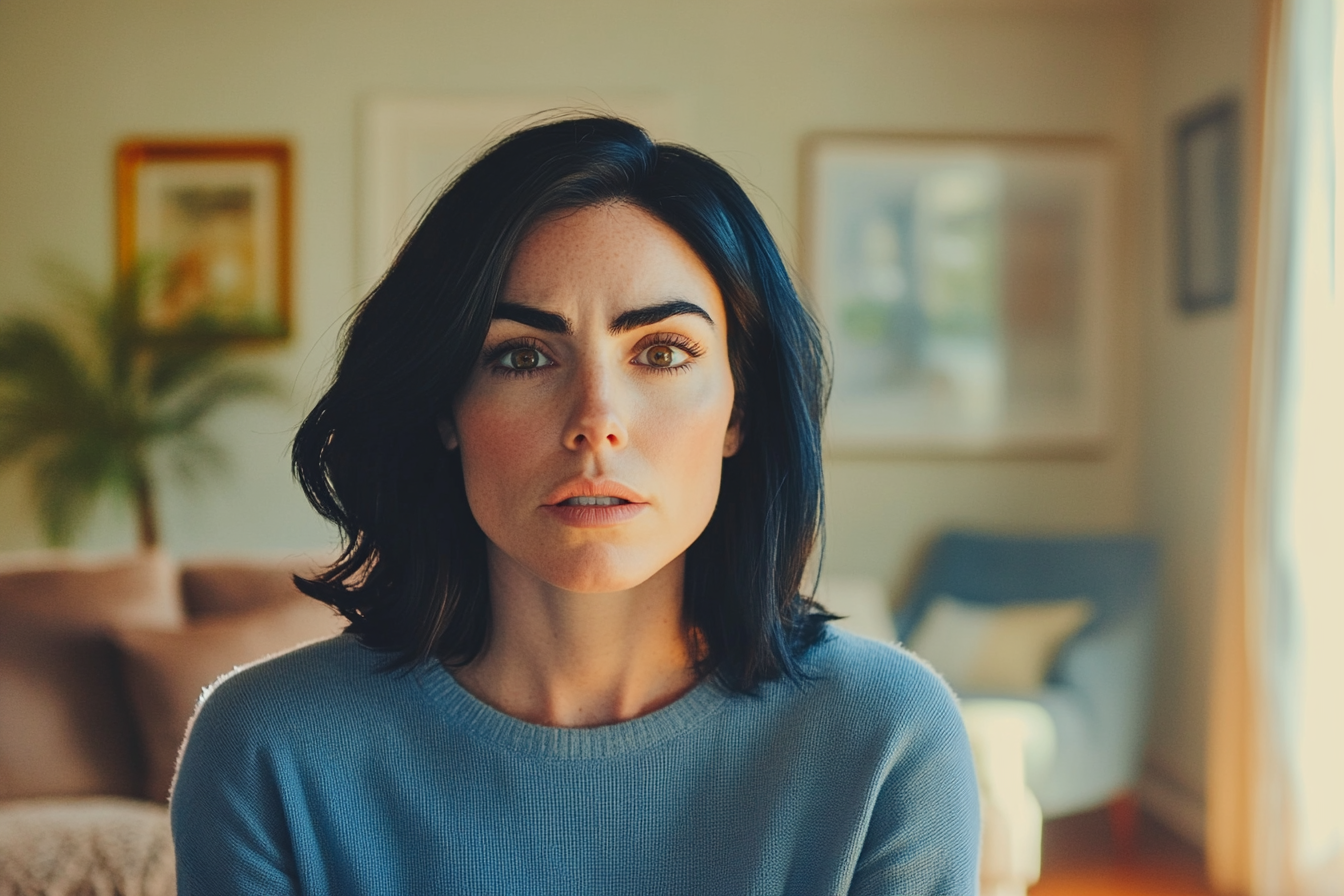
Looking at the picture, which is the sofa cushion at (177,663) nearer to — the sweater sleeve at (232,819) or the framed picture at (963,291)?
the sweater sleeve at (232,819)

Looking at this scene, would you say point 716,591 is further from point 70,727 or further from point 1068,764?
point 1068,764

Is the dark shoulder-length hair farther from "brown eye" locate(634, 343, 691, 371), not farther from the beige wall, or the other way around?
the beige wall

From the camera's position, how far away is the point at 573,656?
953mm

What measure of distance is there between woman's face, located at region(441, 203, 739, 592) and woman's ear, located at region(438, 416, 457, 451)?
4 centimetres

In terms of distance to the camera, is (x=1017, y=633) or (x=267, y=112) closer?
(x=1017, y=633)

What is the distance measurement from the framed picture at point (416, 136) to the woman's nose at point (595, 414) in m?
3.23

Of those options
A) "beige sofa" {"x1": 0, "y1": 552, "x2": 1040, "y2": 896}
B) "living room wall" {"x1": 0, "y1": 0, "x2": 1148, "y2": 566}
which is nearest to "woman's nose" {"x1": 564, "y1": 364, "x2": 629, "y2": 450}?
"beige sofa" {"x1": 0, "y1": 552, "x2": 1040, "y2": 896}

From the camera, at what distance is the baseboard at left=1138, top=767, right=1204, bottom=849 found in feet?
11.3

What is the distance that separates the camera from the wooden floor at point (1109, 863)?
299cm

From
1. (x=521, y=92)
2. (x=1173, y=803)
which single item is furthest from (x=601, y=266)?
(x=1173, y=803)

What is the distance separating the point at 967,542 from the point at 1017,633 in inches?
21.8

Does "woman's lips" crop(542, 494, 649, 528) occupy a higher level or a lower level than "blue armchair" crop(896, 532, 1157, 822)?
higher

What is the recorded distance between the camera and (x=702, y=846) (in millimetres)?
902

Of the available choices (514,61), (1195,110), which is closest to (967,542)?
(1195,110)
